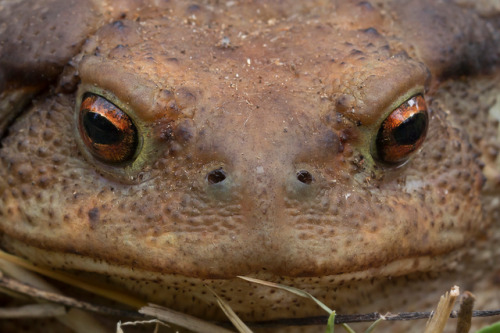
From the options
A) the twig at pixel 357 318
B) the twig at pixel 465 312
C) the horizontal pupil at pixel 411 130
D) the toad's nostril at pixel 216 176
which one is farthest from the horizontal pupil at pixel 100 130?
the twig at pixel 465 312

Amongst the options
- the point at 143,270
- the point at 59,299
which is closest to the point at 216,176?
the point at 143,270

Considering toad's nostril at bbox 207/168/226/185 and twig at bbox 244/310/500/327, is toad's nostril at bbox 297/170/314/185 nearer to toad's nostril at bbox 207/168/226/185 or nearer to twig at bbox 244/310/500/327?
toad's nostril at bbox 207/168/226/185

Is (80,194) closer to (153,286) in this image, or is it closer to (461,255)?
(153,286)

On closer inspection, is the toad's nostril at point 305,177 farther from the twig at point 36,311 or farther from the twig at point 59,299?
the twig at point 36,311

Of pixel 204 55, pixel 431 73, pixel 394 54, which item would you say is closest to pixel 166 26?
pixel 204 55

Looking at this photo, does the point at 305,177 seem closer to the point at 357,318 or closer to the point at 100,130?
the point at 357,318
